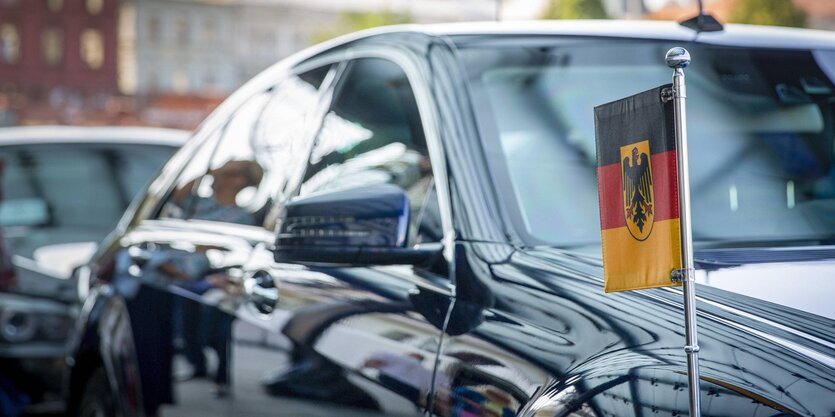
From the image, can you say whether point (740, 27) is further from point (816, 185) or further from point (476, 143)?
point (476, 143)

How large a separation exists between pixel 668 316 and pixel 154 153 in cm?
539

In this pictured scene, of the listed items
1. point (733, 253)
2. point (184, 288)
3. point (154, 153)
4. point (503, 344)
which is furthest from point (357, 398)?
point (154, 153)

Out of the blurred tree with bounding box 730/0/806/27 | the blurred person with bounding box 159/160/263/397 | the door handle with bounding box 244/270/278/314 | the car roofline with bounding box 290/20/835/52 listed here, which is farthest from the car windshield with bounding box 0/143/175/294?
the blurred tree with bounding box 730/0/806/27

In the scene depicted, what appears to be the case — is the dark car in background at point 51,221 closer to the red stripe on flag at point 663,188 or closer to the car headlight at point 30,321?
the car headlight at point 30,321

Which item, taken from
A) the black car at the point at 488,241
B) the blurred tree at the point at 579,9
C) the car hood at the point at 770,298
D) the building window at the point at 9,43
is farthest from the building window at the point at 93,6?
the car hood at the point at 770,298

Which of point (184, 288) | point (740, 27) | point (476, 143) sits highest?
point (740, 27)

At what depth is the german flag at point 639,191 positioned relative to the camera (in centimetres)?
153

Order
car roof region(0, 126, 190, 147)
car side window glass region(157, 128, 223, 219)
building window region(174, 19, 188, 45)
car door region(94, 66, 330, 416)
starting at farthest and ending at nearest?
building window region(174, 19, 188, 45)
car roof region(0, 126, 190, 147)
car side window glass region(157, 128, 223, 219)
car door region(94, 66, 330, 416)

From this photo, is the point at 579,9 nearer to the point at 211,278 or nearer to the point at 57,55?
the point at 57,55

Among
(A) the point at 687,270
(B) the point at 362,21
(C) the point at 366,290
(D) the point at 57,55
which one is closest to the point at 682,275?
(A) the point at 687,270

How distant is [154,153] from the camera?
6.89 metres

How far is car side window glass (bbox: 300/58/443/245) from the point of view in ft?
8.85

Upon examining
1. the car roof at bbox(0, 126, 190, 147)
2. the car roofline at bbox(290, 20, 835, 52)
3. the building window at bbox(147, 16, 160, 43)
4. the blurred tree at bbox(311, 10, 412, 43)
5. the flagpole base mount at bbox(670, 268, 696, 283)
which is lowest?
the flagpole base mount at bbox(670, 268, 696, 283)

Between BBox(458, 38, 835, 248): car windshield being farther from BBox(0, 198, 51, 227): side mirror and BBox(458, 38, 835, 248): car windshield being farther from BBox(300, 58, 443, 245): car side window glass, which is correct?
BBox(0, 198, 51, 227): side mirror
